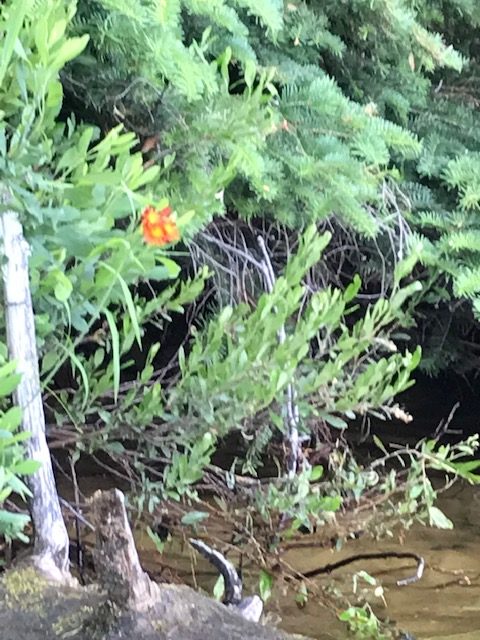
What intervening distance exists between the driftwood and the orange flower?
30cm

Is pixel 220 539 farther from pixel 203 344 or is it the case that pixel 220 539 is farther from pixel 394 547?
pixel 394 547

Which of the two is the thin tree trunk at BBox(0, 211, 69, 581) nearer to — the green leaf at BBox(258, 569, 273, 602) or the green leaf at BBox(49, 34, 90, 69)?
the green leaf at BBox(49, 34, 90, 69)

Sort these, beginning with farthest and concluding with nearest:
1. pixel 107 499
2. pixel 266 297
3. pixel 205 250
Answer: pixel 205 250
pixel 266 297
pixel 107 499

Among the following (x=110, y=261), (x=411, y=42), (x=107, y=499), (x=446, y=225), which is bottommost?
(x=107, y=499)

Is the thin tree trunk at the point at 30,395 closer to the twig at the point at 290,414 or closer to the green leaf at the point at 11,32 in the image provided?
the green leaf at the point at 11,32

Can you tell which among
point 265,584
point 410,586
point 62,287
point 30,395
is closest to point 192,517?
point 265,584

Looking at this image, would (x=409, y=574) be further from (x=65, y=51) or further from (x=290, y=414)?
(x=65, y=51)

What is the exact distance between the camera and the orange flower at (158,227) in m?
0.88

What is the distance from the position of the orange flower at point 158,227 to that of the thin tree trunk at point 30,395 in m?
0.15

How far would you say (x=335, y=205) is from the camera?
55.1 inches

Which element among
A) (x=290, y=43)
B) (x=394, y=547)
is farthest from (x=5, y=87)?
(x=394, y=547)

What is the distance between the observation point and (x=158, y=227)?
0.89 m

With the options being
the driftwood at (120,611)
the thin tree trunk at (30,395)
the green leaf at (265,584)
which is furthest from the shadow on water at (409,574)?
the driftwood at (120,611)

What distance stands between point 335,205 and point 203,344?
0.39m
